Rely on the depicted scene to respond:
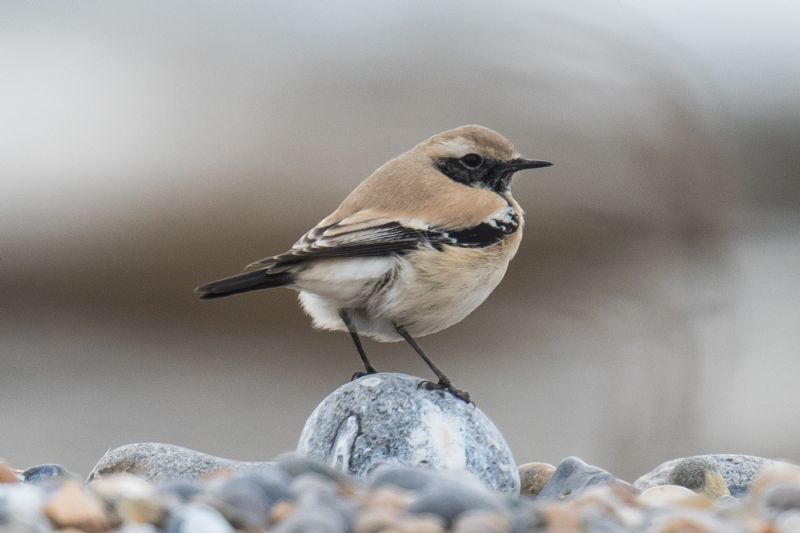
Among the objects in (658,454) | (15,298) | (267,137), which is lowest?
(658,454)

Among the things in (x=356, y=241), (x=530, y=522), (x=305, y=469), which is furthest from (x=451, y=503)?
(x=356, y=241)

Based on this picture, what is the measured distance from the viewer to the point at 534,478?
13.3 feet

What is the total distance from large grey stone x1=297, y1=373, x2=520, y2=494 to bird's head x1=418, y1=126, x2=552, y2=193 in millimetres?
1170

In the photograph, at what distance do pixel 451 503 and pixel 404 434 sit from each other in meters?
1.05

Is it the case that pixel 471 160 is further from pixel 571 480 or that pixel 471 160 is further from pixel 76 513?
pixel 76 513

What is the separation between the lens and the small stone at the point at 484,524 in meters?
2.30

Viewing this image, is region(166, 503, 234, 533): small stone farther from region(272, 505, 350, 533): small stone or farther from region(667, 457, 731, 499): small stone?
region(667, 457, 731, 499): small stone

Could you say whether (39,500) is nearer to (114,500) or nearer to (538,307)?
(114,500)

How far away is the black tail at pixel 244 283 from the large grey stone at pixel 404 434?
1.49 feet

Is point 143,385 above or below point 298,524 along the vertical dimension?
below

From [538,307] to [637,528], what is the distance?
7.09 metres

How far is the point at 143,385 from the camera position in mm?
8953

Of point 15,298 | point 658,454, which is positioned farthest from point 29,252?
point 658,454

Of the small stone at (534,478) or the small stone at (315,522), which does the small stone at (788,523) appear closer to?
the small stone at (315,522)
